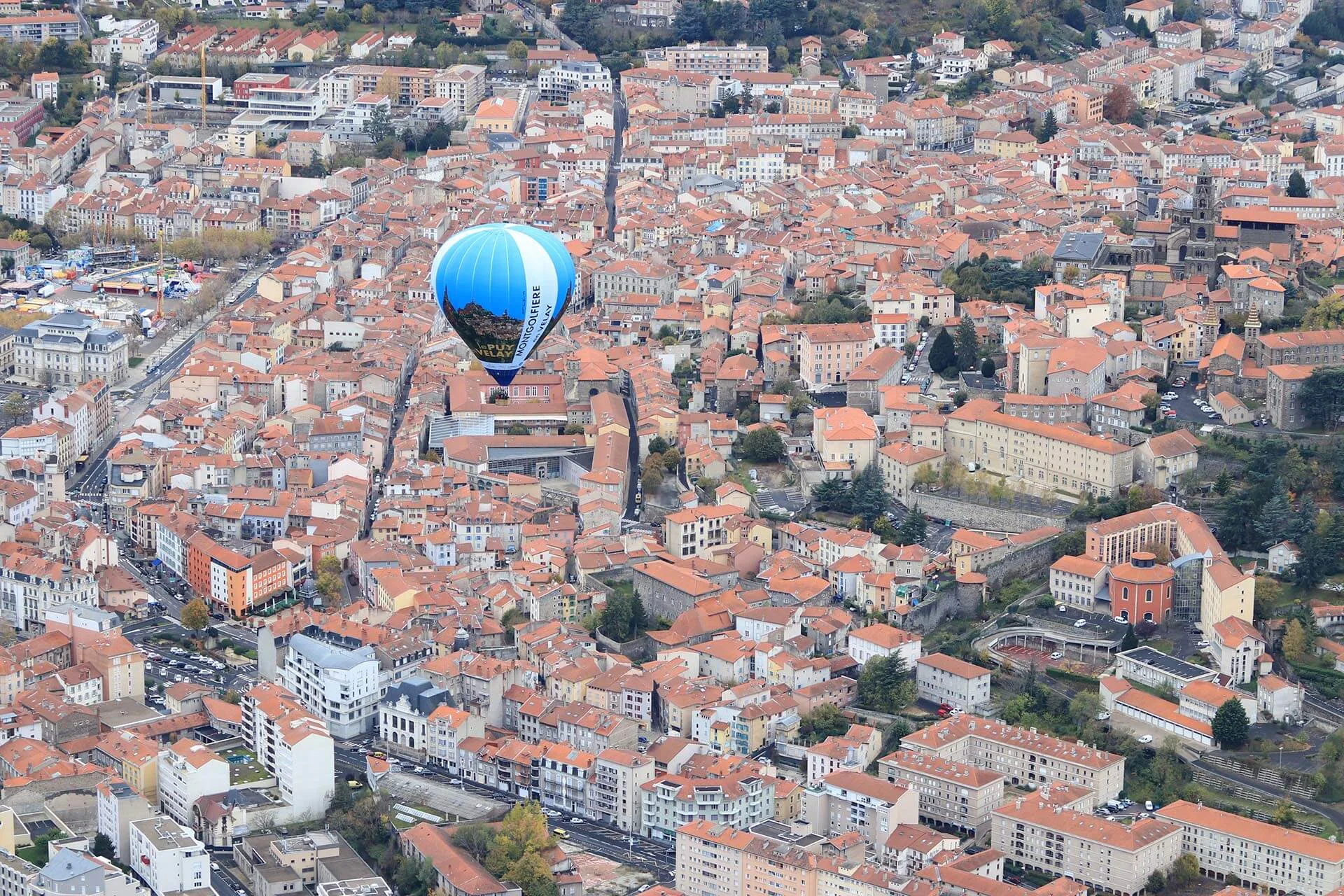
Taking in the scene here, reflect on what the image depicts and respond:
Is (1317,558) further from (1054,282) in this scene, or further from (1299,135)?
(1299,135)

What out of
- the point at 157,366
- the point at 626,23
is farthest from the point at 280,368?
the point at 626,23

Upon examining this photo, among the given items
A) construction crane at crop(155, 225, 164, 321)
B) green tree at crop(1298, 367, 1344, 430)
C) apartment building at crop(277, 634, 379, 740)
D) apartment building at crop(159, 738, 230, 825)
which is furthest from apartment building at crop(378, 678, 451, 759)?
construction crane at crop(155, 225, 164, 321)

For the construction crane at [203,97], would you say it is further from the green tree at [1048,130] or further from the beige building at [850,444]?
the beige building at [850,444]

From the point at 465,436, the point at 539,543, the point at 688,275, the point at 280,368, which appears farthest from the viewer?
the point at 688,275

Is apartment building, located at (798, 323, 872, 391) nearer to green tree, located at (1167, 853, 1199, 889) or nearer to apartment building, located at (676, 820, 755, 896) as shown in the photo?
apartment building, located at (676, 820, 755, 896)

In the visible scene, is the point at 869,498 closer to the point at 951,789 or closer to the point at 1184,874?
the point at 951,789

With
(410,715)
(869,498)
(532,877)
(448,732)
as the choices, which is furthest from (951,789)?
(869,498)

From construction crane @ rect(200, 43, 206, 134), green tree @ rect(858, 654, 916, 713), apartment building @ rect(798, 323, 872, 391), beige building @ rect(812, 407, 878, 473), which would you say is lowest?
green tree @ rect(858, 654, 916, 713)
